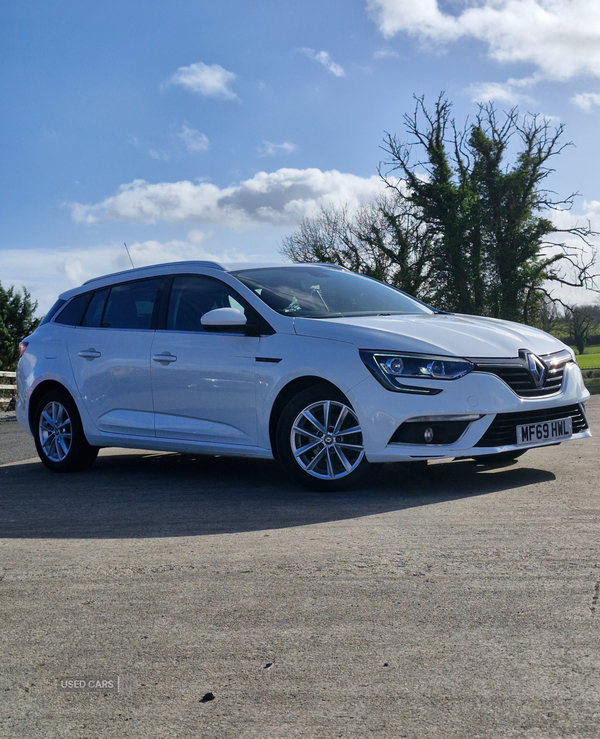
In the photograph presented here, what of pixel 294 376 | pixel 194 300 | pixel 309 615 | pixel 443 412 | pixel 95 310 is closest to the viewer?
pixel 309 615

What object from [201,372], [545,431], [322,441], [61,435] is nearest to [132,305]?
[201,372]

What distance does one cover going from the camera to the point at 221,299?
7.16 meters

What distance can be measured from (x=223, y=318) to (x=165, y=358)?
823mm

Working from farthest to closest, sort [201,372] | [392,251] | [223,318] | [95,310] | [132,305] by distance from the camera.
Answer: [392,251] < [95,310] < [132,305] < [201,372] < [223,318]

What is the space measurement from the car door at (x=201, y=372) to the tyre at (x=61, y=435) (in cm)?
120

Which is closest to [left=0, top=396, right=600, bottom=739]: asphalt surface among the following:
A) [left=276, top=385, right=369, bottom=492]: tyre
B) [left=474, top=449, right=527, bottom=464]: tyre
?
[left=276, top=385, right=369, bottom=492]: tyre

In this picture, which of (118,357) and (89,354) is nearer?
(118,357)

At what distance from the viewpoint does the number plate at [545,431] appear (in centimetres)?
617

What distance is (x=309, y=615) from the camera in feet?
11.2

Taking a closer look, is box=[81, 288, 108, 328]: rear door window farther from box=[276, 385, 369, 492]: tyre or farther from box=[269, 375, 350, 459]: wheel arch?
box=[276, 385, 369, 492]: tyre

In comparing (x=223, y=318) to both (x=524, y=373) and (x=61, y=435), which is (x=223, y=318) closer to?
(x=524, y=373)

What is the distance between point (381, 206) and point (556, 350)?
49168 mm

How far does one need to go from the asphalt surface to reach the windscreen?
4.91 ft

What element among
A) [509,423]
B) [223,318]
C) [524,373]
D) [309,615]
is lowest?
[309,615]
